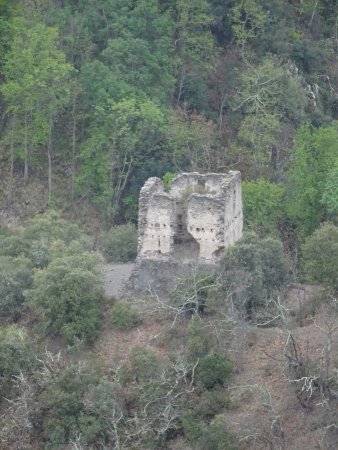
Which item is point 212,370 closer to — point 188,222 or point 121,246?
point 188,222

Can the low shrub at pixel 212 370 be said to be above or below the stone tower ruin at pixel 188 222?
below

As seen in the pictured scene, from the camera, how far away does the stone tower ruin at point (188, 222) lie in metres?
45.3

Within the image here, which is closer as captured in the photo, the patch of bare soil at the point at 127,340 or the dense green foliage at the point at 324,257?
the patch of bare soil at the point at 127,340

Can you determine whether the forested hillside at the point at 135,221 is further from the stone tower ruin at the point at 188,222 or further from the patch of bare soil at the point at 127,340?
the stone tower ruin at the point at 188,222

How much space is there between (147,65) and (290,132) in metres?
7.14

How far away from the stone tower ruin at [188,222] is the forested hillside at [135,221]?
82cm

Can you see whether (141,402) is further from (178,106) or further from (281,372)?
(178,106)

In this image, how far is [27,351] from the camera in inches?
1716

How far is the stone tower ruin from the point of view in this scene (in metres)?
45.3

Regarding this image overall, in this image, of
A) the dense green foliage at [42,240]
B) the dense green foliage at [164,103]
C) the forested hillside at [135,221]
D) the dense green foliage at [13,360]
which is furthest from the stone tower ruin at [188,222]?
the dense green foliage at [164,103]

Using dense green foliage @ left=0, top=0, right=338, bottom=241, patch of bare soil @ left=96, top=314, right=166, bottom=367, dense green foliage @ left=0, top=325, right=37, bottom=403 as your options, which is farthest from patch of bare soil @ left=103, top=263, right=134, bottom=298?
dense green foliage @ left=0, top=0, right=338, bottom=241

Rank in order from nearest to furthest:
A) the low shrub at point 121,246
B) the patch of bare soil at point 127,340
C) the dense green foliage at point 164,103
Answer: the patch of bare soil at point 127,340 < the low shrub at point 121,246 < the dense green foliage at point 164,103

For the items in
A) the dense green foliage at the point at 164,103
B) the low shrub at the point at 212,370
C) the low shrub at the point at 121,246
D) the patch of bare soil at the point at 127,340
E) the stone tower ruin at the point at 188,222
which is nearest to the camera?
the low shrub at the point at 212,370

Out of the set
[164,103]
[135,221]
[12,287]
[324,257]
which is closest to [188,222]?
[324,257]
